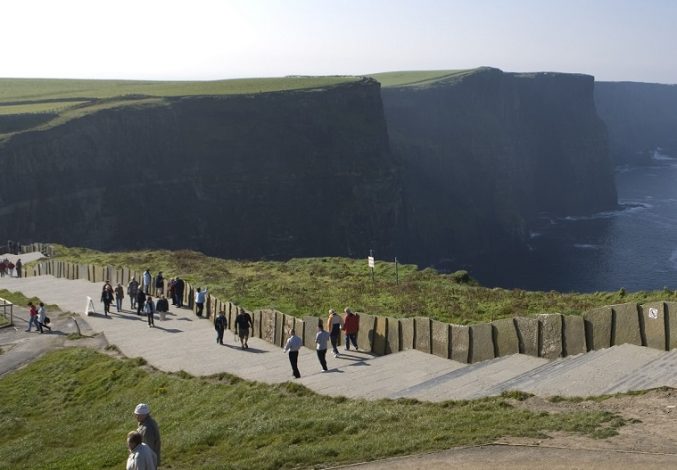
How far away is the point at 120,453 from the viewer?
17.8 metres

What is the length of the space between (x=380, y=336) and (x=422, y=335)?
1.82 meters

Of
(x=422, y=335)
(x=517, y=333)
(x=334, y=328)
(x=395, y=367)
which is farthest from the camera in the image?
(x=334, y=328)

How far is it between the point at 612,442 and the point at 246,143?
358 feet

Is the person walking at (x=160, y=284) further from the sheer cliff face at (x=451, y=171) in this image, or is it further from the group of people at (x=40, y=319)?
the sheer cliff face at (x=451, y=171)

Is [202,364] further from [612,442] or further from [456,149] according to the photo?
[456,149]

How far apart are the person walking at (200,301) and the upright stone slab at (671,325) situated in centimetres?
2108

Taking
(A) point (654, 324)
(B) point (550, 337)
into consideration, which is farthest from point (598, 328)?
(A) point (654, 324)

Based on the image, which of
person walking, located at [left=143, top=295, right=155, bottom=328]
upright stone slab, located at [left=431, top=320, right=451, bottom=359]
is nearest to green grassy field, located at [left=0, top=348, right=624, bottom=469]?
upright stone slab, located at [left=431, top=320, right=451, bottom=359]

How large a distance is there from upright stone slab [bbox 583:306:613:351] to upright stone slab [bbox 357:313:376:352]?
24.6 feet

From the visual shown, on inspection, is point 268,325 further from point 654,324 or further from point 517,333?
point 654,324

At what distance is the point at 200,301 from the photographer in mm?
35312

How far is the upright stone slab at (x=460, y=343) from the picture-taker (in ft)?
76.7

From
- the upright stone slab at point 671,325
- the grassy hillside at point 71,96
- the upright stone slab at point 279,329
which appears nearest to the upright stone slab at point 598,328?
the upright stone slab at point 671,325

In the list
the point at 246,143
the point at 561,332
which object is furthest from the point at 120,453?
the point at 246,143
